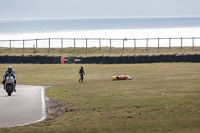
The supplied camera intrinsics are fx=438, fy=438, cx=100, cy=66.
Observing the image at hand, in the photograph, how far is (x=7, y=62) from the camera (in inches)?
2096

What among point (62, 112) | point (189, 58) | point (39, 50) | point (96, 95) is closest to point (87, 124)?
point (62, 112)

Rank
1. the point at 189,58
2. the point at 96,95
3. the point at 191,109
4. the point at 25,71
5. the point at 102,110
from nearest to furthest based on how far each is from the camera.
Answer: the point at 191,109 → the point at 102,110 → the point at 96,95 → the point at 25,71 → the point at 189,58

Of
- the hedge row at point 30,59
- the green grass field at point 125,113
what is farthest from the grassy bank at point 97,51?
the green grass field at point 125,113

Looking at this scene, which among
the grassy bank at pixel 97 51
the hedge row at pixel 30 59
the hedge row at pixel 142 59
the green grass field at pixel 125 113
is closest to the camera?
the green grass field at pixel 125 113

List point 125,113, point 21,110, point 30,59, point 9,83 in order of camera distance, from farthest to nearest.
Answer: point 30,59 → point 9,83 → point 21,110 → point 125,113

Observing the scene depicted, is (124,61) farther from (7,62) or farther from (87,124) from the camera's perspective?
(87,124)

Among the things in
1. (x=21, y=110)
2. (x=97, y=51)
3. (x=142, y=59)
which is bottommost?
(x=21, y=110)

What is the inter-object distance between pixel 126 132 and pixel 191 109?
170 inches

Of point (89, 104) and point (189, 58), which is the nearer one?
point (89, 104)

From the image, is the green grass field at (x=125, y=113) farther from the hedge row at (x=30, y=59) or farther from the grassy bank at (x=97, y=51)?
the grassy bank at (x=97, y=51)

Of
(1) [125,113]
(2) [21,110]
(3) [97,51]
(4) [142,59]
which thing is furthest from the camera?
(3) [97,51]

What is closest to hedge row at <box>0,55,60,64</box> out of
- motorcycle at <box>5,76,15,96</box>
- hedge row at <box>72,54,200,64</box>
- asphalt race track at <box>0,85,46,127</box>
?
hedge row at <box>72,54,200,64</box>

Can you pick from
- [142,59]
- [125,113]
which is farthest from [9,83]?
[142,59]

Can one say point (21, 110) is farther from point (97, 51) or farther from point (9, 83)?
point (97, 51)
